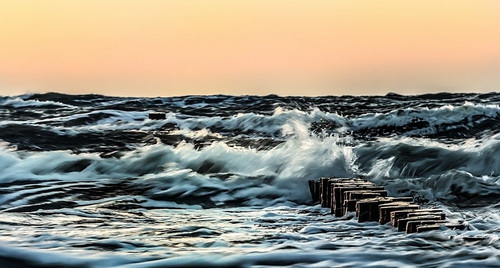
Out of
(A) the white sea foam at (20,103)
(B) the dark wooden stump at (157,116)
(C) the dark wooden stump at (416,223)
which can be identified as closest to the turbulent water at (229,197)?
(C) the dark wooden stump at (416,223)

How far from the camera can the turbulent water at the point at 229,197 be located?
5.54 meters

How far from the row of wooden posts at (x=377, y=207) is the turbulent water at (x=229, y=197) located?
0.40 ft

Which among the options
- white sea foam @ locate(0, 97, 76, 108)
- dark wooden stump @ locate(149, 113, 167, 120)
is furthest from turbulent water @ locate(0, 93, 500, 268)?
white sea foam @ locate(0, 97, 76, 108)

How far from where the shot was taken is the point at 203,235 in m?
6.64

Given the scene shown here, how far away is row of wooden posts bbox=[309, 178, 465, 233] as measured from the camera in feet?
20.7

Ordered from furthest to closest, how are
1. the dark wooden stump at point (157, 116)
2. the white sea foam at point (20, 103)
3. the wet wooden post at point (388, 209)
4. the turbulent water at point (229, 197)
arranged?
1. the white sea foam at point (20, 103)
2. the dark wooden stump at point (157, 116)
3. the wet wooden post at point (388, 209)
4. the turbulent water at point (229, 197)

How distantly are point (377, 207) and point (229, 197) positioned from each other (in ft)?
10.4

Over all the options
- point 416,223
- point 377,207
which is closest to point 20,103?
point 377,207

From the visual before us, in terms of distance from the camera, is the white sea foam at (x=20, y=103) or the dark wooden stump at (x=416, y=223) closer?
the dark wooden stump at (x=416, y=223)

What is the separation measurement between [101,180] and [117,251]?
640 centimetres

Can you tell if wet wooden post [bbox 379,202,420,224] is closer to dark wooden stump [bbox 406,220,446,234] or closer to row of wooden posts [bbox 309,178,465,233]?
row of wooden posts [bbox 309,178,465,233]

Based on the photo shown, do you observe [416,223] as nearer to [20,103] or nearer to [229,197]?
[229,197]

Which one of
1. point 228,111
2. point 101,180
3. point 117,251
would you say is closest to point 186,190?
point 101,180

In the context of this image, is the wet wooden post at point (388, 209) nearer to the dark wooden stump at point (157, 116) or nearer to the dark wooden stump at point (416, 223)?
the dark wooden stump at point (416, 223)
